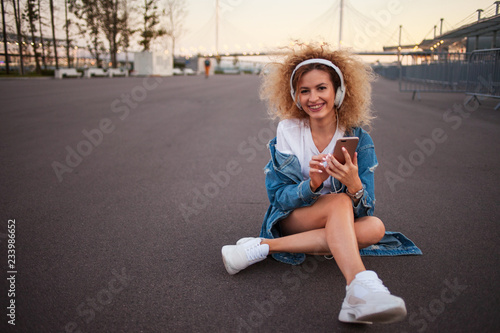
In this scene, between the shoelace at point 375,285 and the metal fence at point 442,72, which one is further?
the metal fence at point 442,72

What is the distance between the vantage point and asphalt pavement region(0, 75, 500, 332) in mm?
2070

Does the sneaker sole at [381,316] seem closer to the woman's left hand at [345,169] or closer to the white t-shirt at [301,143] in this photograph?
the woman's left hand at [345,169]

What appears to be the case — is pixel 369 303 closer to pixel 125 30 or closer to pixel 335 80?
pixel 335 80

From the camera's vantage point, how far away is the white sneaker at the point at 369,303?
177 cm

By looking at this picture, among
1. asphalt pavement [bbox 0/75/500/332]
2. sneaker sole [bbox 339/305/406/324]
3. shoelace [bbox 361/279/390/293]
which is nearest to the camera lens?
sneaker sole [bbox 339/305/406/324]

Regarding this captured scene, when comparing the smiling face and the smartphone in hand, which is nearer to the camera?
the smartphone in hand

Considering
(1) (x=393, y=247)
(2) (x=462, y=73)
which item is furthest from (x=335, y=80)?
(2) (x=462, y=73)

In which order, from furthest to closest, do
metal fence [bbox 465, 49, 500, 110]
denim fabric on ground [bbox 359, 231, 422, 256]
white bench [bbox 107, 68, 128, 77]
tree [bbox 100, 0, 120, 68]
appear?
tree [bbox 100, 0, 120, 68], white bench [bbox 107, 68, 128, 77], metal fence [bbox 465, 49, 500, 110], denim fabric on ground [bbox 359, 231, 422, 256]

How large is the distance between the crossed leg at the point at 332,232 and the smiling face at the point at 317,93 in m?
0.56

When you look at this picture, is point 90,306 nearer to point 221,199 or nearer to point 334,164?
point 334,164

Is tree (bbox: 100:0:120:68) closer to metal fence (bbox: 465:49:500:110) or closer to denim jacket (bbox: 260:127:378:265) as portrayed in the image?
metal fence (bbox: 465:49:500:110)

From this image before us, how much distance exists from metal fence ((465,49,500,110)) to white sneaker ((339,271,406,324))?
10867 mm

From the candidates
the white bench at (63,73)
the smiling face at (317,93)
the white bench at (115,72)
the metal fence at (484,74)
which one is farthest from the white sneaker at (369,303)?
the white bench at (115,72)

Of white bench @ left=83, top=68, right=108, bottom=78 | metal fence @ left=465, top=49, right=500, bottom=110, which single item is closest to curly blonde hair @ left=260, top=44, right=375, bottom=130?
metal fence @ left=465, top=49, right=500, bottom=110
